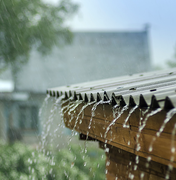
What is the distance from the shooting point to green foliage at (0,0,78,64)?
1323 centimetres

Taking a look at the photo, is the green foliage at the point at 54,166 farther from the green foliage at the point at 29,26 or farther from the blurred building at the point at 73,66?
the green foliage at the point at 29,26

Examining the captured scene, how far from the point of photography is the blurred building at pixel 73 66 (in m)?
14.9

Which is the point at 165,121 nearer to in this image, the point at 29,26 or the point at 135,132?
the point at 135,132

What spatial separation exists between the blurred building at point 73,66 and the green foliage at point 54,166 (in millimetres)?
3986

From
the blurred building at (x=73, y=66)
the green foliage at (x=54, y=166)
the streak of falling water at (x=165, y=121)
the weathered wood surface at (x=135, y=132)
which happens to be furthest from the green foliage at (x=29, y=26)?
the streak of falling water at (x=165, y=121)

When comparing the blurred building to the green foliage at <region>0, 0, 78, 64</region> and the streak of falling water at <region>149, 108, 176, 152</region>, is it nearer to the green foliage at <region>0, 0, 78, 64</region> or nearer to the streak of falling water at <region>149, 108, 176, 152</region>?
the green foliage at <region>0, 0, 78, 64</region>

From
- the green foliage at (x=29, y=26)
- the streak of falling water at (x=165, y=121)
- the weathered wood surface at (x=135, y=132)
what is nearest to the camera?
the streak of falling water at (x=165, y=121)

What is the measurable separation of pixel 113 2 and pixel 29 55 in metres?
21.7

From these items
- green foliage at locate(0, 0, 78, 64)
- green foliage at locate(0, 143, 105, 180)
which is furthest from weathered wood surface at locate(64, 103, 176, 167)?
green foliage at locate(0, 0, 78, 64)

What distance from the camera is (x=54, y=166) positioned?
9.14 metres

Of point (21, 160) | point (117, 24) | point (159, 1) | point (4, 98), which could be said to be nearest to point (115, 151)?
point (21, 160)

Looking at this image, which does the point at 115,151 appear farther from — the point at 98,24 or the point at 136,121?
the point at 98,24

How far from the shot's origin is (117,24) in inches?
1244

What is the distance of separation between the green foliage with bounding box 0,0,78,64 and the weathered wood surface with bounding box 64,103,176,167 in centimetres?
1161
